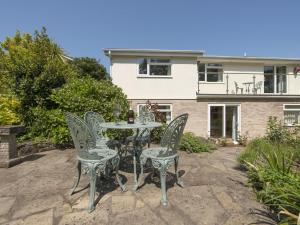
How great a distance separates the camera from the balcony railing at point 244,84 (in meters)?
11.7

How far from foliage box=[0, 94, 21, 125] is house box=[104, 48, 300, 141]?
15.0ft

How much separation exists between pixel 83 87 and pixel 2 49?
→ 10.9 m

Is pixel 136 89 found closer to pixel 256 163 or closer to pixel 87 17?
pixel 87 17

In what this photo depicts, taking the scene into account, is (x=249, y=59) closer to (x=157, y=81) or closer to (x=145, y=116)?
(x=157, y=81)

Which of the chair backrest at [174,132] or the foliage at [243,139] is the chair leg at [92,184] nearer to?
the chair backrest at [174,132]

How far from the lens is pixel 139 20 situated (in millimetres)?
12047

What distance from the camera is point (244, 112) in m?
10.6

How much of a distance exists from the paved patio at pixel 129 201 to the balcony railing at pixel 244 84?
8057 mm

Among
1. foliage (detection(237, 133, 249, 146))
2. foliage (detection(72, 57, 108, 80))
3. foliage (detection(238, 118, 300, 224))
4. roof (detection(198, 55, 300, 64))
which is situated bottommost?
foliage (detection(237, 133, 249, 146))

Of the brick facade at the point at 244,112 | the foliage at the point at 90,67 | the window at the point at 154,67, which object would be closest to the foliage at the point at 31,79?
the window at the point at 154,67

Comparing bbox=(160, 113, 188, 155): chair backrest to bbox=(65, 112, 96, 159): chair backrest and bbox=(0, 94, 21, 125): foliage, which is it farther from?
bbox=(0, 94, 21, 125): foliage

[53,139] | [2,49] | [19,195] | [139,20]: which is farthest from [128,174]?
[2,49]

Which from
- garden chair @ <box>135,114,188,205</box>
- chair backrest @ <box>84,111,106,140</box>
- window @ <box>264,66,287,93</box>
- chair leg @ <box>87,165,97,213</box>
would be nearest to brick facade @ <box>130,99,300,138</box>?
window @ <box>264,66,287,93</box>

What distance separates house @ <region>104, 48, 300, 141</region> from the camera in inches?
387
